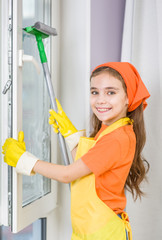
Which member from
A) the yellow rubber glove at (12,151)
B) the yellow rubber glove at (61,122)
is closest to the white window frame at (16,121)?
the yellow rubber glove at (12,151)

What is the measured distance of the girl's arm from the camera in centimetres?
98

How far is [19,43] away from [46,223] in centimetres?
84

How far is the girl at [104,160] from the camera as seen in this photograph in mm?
977

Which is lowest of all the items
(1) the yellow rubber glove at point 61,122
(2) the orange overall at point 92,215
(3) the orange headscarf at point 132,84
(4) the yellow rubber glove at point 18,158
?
(2) the orange overall at point 92,215

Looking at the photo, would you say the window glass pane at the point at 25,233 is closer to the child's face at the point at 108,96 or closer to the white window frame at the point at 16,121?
the white window frame at the point at 16,121

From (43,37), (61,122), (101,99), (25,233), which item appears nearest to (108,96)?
(101,99)

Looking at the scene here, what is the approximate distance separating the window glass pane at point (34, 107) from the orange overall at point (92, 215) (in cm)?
23

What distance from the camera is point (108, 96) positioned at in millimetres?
1046

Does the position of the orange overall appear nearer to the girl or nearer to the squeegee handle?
the girl

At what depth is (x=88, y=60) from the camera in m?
1.29

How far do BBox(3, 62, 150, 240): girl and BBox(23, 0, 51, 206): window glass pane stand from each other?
0.15 m

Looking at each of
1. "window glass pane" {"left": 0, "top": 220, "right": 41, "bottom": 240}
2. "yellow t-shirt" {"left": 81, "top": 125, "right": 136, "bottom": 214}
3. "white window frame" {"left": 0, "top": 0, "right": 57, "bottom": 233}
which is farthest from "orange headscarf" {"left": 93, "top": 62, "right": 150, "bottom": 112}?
"window glass pane" {"left": 0, "top": 220, "right": 41, "bottom": 240}

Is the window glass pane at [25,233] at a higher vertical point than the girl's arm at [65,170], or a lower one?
lower

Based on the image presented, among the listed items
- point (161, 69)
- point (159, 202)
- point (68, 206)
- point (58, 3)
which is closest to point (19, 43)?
point (58, 3)
